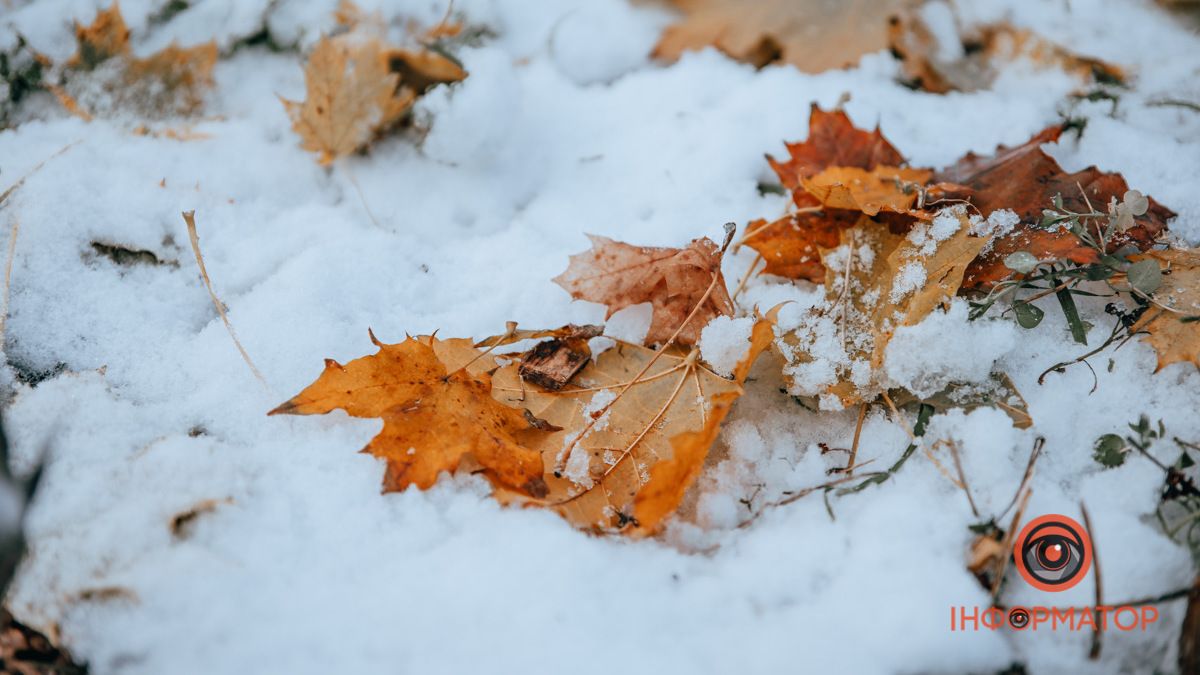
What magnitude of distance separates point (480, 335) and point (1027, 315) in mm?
911

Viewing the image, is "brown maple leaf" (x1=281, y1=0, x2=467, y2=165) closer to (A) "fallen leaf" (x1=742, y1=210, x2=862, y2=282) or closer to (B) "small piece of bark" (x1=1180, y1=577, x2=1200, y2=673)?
(A) "fallen leaf" (x1=742, y1=210, x2=862, y2=282)

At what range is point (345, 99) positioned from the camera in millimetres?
1527

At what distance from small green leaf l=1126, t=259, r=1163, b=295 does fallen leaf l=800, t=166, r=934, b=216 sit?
0.32 m

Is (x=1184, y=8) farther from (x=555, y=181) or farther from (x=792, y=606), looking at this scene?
(x=792, y=606)

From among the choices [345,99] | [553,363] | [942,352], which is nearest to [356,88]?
[345,99]

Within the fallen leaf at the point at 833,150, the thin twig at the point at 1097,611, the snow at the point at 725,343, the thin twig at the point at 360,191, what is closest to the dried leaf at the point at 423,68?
the thin twig at the point at 360,191

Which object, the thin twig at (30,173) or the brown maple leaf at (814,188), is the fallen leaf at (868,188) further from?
the thin twig at (30,173)

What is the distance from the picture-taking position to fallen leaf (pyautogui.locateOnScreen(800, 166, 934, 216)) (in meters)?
1.24

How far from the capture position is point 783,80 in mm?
1719

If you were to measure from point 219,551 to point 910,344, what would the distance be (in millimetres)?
1045

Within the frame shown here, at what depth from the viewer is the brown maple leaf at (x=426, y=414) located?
106cm

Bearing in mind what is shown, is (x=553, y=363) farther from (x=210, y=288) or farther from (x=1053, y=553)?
(x=1053, y=553)

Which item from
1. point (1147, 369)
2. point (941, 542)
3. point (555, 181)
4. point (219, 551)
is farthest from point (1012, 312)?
point (219, 551)

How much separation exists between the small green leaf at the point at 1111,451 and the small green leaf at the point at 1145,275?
0.81ft
